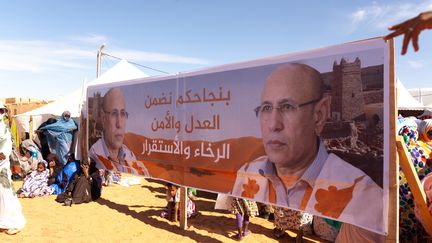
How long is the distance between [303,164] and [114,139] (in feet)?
13.4

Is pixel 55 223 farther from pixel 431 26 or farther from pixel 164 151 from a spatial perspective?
pixel 431 26

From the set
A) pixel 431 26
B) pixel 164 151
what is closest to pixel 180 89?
pixel 164 151

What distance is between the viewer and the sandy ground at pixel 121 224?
472 cm

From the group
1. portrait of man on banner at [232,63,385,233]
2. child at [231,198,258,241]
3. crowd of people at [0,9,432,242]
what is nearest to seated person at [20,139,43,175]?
crowd of people at [0,9,432,242]

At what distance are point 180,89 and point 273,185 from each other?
2.12m

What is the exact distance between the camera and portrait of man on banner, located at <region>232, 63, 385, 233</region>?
3.13 meters

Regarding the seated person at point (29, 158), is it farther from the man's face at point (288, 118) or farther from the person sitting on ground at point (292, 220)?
the man's face at point (288, 118)

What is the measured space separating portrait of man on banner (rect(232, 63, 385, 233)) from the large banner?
0.03 ft

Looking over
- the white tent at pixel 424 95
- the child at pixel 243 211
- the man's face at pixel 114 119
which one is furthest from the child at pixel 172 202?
the white tent at pixel 424 95

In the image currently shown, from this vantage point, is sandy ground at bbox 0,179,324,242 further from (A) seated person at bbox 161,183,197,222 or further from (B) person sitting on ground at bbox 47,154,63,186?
(B) person sitting on ground at bbox 47,154,63,186

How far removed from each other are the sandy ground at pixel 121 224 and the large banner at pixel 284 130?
0.81 m

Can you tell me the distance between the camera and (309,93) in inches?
138

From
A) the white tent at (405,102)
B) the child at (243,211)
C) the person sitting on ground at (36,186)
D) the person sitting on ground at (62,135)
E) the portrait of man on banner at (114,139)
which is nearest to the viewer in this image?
the child at (243,211)

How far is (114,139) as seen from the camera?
6.41 m
